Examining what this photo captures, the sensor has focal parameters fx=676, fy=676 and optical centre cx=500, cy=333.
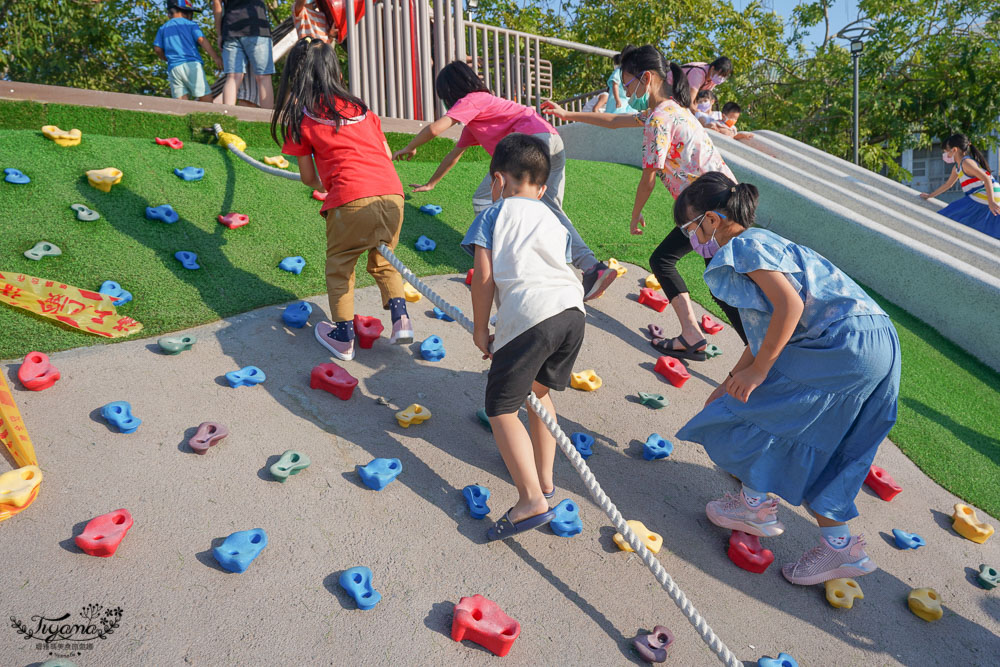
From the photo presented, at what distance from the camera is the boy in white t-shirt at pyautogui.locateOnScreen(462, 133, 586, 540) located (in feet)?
8.74

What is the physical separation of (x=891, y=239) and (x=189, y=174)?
6.39 m

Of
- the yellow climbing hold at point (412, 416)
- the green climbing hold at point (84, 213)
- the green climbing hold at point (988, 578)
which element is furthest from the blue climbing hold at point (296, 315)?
the green climbing hold at point (988, 578)

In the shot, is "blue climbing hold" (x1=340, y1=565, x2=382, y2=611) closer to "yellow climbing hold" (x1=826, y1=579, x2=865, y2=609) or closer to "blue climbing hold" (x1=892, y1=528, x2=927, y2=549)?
"yellow climbing hold" (x1=826, y1=579, x2=865, y2=609)

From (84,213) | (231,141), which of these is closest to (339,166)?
(84,213)

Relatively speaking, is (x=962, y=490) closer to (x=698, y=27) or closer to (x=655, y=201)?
(x=655, y=201)

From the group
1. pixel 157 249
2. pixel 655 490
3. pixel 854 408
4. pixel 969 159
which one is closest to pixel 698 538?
pixel 655 490

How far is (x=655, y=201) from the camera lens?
762 centimetres

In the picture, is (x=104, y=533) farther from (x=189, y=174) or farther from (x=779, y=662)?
(x=189, y=174)

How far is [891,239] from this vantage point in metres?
6.56

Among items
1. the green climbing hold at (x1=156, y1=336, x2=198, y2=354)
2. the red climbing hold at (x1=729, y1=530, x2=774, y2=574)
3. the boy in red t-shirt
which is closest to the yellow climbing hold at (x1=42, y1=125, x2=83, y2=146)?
the boy in red t-shirt

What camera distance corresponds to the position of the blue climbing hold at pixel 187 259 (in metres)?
4.37

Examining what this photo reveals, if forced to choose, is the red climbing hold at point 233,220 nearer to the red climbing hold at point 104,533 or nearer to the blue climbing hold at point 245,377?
the blue climbing hold at point 245,377

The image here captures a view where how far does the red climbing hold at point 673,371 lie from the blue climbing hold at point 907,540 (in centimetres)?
142

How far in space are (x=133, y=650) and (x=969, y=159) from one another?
9300 mm
